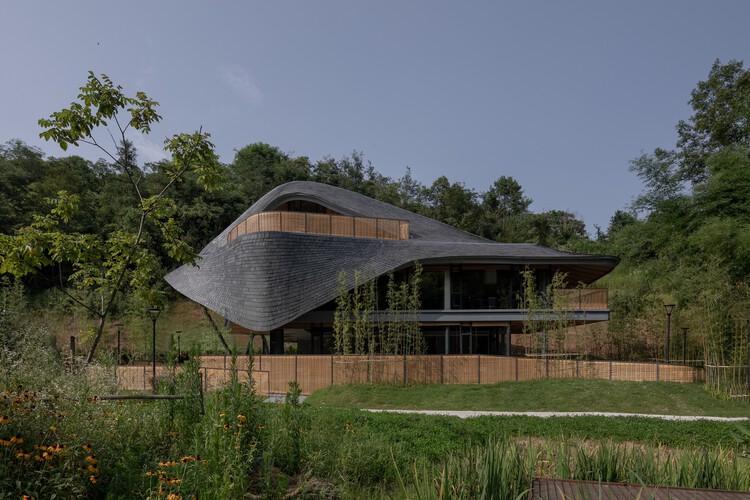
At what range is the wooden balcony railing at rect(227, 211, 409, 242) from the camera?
20953 mm

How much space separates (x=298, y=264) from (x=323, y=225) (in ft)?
8.56

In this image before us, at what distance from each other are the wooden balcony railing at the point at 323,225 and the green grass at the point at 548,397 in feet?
24.8

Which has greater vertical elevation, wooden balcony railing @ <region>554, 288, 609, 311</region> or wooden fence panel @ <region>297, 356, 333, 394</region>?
wooden balcony railing @ <region>554, 288, 609, 311</region>

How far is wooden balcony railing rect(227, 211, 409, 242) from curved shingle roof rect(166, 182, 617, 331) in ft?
2.18

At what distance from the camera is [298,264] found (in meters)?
20.0

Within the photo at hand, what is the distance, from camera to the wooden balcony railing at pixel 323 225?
21.0m

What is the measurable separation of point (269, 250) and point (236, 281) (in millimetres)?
1893

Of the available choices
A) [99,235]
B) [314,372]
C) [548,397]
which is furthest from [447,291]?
[99,235]

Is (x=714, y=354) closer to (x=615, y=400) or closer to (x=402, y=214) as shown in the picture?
(x=615, y=400)

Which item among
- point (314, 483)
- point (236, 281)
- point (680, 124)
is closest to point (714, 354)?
point (314, 483)

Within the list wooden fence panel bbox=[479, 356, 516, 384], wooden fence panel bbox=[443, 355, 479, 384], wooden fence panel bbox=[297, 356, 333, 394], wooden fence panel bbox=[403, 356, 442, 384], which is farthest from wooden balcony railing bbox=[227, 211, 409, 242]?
wooden fence panel bbox=[479, 356, 516, 384]

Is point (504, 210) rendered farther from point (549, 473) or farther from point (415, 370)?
point (549, 473)

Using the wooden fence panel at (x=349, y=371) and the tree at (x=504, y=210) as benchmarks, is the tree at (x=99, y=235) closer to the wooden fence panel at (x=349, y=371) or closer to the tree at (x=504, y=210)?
the wooden fence panel at (x=349, y=371)

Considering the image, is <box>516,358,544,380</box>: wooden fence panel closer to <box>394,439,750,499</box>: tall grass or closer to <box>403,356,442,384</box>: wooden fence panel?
<box>403,356,442,384</box>: wooden fence panel
